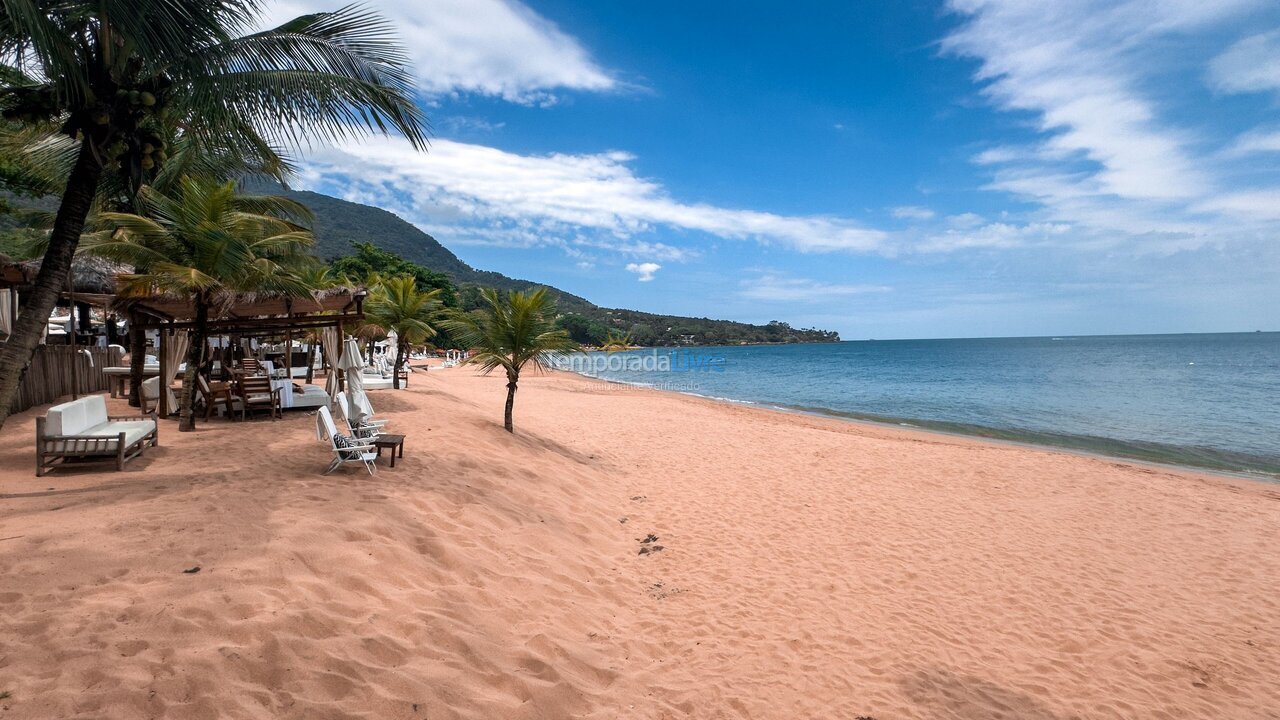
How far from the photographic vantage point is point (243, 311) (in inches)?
455

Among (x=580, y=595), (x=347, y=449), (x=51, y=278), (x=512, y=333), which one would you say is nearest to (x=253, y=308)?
(x=512, y=333)

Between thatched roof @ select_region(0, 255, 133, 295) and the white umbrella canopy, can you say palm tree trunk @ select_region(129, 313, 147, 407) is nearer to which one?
thatched roof @ select_region(0, 255, 133, 295)

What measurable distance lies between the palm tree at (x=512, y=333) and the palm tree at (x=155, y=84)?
179 inches

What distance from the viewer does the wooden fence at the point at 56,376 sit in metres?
8.96

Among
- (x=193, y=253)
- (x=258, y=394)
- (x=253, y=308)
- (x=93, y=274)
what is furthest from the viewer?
(x=93, y=274)

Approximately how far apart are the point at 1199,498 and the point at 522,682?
40.5 ft

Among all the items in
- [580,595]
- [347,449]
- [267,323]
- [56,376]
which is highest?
[267,323]

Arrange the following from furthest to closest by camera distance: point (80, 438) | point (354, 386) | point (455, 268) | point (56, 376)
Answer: point (455, 268), point (56, 376), point (354, 386), point (80, 438)

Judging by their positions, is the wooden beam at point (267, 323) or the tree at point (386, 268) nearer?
the wooden beam at point (267, 323)

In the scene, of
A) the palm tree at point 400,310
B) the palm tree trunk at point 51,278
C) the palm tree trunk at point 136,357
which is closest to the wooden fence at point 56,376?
the palm tree trunk at point 136,357

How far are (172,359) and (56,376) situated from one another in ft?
6.45

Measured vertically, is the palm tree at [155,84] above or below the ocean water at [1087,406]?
above

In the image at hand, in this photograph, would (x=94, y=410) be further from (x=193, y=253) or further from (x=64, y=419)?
(x=193, y=253)

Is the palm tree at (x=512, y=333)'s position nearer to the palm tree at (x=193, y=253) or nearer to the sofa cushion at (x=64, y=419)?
the palm tree at (x=193, y=253)
